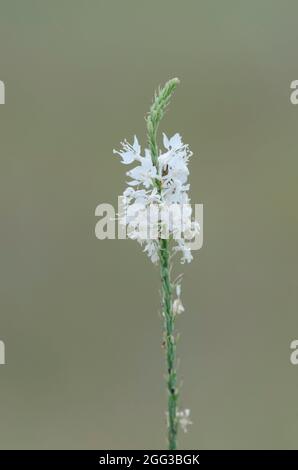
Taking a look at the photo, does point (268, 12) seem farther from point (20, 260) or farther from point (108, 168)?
point (20, 260)

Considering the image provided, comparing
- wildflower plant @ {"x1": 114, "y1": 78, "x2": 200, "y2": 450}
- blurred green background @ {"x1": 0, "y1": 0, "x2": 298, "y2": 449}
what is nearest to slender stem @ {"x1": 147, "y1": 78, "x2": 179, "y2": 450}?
wildflower plant @ {"x1": 114, "y1": 78, "x2": 200, "y2": 450}

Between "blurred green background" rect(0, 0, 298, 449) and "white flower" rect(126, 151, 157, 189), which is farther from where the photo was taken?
"blurred green background" rect(0, 0, 298, 449)

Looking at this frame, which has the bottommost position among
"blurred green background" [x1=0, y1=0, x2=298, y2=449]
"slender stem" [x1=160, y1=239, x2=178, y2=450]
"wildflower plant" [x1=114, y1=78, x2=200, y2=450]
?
"slender stem" [x1=160, y1=239, x2=178, y2=450]

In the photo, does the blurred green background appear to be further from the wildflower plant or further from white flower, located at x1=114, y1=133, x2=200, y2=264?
white flower, located at x1=114, y1=133, x2=200, y2=264

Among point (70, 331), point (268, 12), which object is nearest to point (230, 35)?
point (268, 12)

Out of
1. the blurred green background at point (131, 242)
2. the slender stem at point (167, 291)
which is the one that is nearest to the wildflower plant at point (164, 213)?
the slender stem at point (167, 291)

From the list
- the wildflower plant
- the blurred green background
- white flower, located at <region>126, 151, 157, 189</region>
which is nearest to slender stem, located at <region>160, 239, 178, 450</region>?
the wildflower plant

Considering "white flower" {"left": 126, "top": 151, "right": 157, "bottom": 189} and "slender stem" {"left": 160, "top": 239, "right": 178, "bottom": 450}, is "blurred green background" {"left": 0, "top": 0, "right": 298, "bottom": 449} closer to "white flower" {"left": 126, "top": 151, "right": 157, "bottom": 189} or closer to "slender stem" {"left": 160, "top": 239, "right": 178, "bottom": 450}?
"slender stem" {"left": 160, "top": 239, "right": 178, "bottom": 450}

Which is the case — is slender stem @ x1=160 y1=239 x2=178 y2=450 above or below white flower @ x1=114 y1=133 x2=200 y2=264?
below
